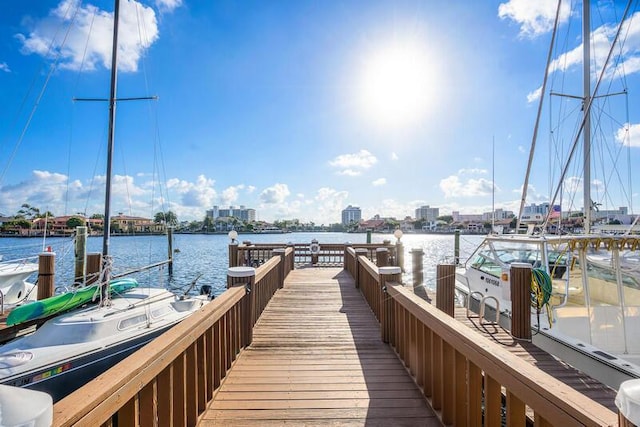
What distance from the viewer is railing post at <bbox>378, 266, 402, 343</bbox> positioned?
428cm

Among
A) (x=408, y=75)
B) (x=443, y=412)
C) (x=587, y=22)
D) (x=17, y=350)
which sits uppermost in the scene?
(x=587, y=22)

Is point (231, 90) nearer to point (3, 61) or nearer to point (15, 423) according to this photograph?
point (3, 61)

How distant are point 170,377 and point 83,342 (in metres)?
4.59

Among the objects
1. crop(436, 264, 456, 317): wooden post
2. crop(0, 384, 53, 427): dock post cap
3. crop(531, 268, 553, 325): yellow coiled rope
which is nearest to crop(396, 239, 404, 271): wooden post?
crop(436, 264, 456, 317): wooden post

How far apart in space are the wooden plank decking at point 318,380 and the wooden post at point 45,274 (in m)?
5.60

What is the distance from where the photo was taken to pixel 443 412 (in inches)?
97.1

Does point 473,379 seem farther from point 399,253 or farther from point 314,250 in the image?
point 314,250

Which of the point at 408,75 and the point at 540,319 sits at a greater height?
the point at 408,75

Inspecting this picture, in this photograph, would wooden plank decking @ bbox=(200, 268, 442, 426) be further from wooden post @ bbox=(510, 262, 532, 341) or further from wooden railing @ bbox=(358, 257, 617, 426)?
wooden post @ bbox=(510, 262, 532, 341)

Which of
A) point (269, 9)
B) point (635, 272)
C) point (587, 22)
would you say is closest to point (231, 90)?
point (269, 9)

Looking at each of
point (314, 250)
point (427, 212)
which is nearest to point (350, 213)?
point (427, 212)

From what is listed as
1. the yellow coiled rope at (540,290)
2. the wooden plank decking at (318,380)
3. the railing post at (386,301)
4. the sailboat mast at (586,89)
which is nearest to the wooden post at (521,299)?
the yellow coiled rope at (540,290)

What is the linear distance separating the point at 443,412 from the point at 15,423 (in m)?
2.58

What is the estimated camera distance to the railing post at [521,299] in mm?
5086
